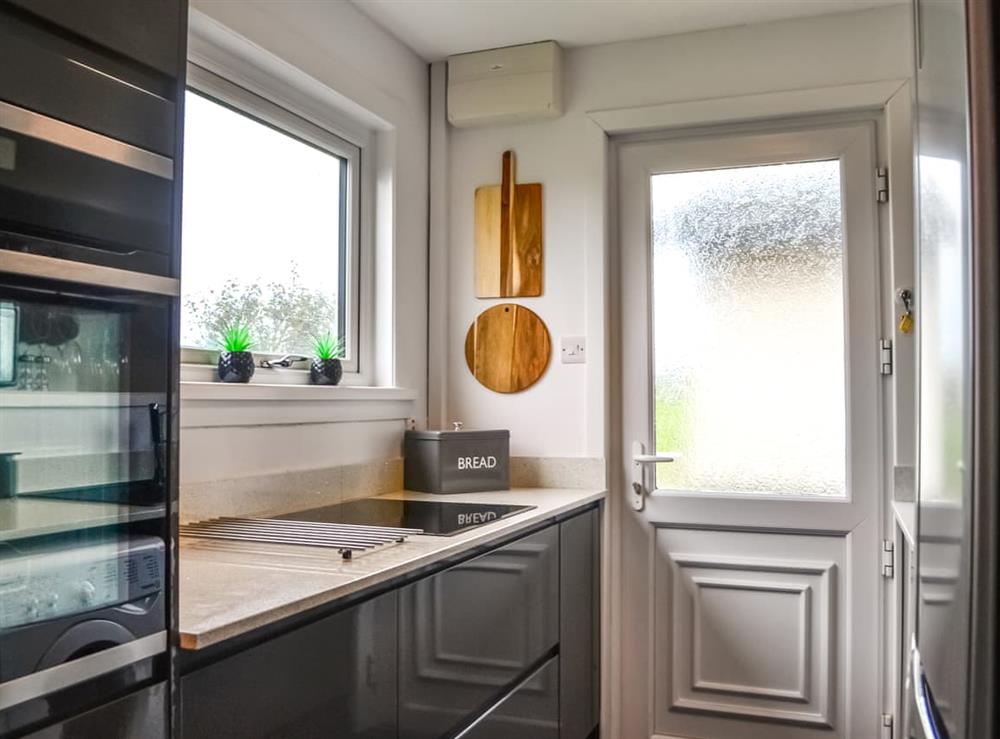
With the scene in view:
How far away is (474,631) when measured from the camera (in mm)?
1868

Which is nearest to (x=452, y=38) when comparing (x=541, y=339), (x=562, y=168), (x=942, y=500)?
(x=562, y=168)

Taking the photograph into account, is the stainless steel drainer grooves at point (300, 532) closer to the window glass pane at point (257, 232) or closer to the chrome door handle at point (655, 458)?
the window glass pane at point (257, 232)

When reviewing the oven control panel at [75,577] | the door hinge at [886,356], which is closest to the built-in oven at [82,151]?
the oven control panel at [75,577]

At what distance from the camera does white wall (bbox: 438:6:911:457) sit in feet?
8.82

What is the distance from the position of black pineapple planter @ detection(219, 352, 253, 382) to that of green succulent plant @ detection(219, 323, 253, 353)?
0.6 inches

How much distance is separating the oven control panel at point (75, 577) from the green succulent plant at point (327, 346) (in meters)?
1.42

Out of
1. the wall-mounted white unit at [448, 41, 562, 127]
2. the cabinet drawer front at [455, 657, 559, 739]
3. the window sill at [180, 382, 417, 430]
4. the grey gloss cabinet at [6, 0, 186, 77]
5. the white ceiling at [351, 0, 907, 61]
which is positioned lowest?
the cabinet drawer front at [455, 657, 559, 739]

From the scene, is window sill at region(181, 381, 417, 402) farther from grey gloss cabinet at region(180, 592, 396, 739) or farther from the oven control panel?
the oven control panel

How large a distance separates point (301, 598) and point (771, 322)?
1.92 metres

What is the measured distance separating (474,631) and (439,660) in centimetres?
18

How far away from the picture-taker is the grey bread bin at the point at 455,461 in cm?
264

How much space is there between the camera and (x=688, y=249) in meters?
2.84

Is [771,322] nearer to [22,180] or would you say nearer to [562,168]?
[562,168]

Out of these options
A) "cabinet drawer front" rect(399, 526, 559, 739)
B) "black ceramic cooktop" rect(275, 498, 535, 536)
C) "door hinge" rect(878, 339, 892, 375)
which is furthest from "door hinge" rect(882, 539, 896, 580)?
"black ceramic cooktop" rect(275, 498, 535, 536)
